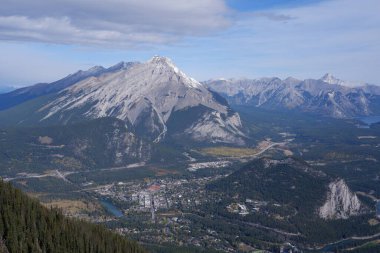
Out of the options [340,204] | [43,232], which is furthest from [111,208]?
[43,232]

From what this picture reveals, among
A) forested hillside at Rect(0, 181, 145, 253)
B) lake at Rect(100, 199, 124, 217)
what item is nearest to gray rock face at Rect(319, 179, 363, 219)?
lake at Rect(100, 199, 124, 217)

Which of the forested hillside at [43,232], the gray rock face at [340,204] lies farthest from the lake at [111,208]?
the forested hillside at [43,232]

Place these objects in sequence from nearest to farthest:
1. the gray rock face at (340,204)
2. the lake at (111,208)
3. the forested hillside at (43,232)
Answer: the forested hillside at (43,232) → the gray rock face at (340,204) → the lake at (111,208)

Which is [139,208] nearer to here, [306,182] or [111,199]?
[111,199]

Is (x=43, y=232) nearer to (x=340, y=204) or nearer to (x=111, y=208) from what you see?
(x=111, y=208)

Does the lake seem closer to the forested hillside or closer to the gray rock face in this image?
the gray rock face

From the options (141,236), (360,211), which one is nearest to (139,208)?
(141,236)

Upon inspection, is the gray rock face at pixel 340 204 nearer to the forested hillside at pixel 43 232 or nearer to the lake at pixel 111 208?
the lake at pixel 111 208
